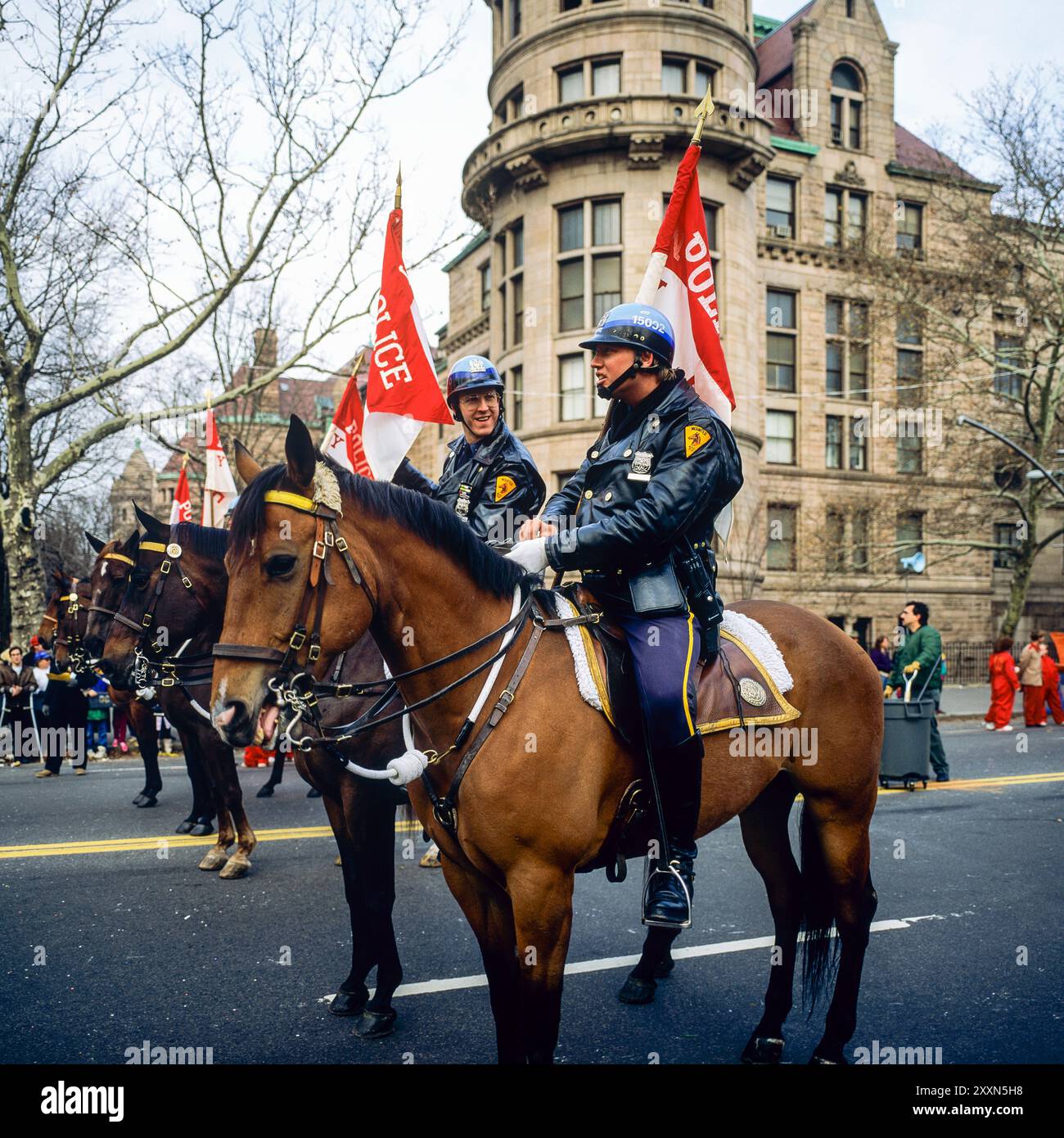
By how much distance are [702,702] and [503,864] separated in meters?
1.14

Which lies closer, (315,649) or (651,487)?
(315,649)

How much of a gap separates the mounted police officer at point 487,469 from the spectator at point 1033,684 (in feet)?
59.9

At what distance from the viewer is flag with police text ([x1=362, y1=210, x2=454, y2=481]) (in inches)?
295

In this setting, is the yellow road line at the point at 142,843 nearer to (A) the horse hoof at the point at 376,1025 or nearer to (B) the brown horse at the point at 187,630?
(B) the brown horse at the point at 187,630

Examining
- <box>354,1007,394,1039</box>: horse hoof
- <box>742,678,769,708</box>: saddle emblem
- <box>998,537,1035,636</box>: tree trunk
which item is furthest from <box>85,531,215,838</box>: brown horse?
A: <box>998,537,1035,636</box>: tree trunk

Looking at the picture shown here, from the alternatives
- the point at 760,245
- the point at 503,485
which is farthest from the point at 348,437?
the point at 760,245

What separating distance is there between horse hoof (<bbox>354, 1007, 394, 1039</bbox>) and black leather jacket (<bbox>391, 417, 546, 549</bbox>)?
2.62 meters

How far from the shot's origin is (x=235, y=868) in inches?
291

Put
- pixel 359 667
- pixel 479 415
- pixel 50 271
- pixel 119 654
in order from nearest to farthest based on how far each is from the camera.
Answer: pixel 359 667
pixel 479 415
pixel 119 654
pixel 50 271

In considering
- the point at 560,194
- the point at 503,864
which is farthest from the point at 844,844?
the point at 560,194

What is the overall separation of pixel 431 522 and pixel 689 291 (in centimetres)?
306

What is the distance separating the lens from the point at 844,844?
4.30 m

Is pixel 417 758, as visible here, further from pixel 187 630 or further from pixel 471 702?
pixel 187 630

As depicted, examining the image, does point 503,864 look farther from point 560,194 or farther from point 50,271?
point 560,194
